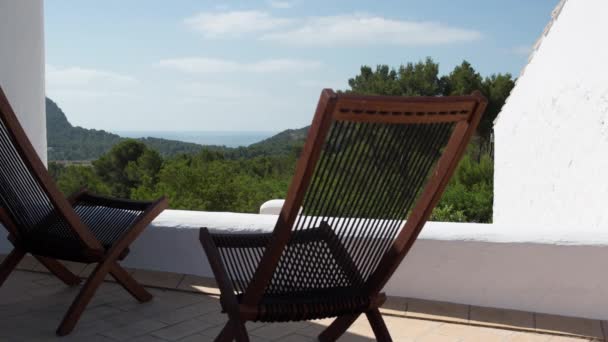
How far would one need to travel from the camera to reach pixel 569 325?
3.05m

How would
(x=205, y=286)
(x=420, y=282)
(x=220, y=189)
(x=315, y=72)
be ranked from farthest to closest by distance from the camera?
(x=315, y=72) < (x=220, y=189) < (x=205, y=286) < (x=420, y=282)

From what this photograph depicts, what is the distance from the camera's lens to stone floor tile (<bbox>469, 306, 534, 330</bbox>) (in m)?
3.09

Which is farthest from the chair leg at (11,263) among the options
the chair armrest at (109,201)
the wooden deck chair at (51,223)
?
the chair armrest at (109,201)

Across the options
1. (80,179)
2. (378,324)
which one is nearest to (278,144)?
(80,179)

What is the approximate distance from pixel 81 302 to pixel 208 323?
610mm

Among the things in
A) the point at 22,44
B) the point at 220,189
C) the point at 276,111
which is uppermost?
the point at 276,111

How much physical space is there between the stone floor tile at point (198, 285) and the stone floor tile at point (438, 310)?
1.11 metres

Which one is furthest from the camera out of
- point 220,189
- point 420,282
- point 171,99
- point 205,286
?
point 171,99

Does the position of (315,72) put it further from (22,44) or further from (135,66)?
(22,44)

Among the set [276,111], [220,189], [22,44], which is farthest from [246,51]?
[22,44]

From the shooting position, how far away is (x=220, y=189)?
22797 millimetres

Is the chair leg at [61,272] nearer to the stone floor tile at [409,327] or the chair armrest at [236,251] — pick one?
the chair armrest at [236,251]

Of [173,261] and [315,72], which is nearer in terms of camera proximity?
[173,261]

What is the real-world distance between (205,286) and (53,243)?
3.26ft
